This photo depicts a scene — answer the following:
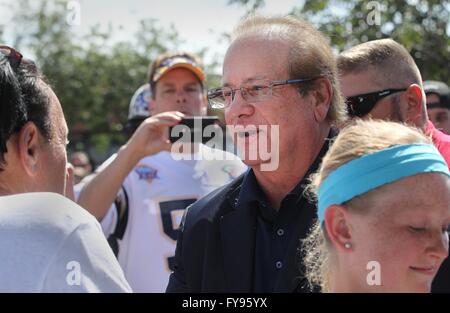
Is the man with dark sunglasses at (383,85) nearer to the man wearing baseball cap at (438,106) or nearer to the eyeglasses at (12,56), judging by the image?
the eyeglasses at (12,56)

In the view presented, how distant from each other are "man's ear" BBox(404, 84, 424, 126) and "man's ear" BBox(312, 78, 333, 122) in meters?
0.49

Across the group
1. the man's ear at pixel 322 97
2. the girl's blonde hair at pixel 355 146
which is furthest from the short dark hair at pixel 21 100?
the man's ear at pixel 322 97

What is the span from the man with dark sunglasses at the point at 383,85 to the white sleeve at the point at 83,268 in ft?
4.93

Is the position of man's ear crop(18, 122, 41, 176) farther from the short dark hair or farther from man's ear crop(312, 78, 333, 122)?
man's ear crop(312, 78, 333, 122)

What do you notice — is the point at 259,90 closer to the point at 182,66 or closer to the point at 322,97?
the point at 322,97

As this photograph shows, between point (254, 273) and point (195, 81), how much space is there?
2.60m

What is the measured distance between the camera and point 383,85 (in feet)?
9.96

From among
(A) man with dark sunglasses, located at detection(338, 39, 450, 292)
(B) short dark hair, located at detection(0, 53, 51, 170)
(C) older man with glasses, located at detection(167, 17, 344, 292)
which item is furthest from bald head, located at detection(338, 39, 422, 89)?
(B) short dark hair, located at detection(0, 53, 51, 170)

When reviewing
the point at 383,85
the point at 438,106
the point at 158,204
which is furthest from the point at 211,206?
the point at 438,106

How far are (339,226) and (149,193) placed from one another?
2.35m

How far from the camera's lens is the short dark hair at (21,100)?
207 cm

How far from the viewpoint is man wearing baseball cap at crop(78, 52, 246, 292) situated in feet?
12.9
